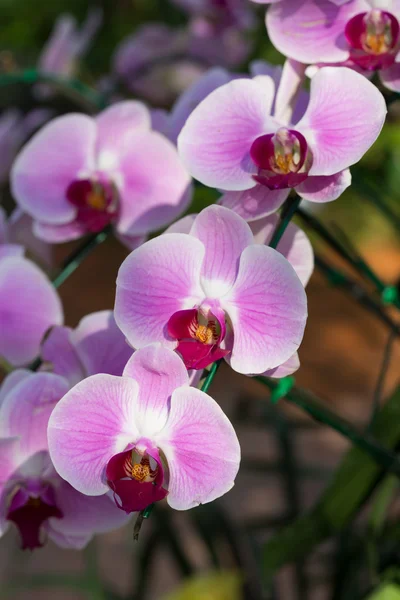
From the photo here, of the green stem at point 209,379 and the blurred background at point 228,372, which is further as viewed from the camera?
the blurred background at point 228,372

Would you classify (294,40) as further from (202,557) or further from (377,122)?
(202,557)

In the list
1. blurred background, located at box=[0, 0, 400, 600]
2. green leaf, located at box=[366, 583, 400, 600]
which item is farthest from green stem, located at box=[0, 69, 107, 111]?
green leaf, located at box=[366, 583, 400, 600]

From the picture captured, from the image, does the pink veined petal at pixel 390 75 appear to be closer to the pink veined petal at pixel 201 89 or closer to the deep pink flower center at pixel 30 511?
the pink veined petal at pixel 201 89

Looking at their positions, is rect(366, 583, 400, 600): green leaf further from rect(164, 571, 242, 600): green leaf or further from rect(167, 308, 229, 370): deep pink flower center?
rect(164, 571, 242, 600): green leaf

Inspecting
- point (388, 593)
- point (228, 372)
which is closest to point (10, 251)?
point (388, 593)

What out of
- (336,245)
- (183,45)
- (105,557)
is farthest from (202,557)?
(336,245)

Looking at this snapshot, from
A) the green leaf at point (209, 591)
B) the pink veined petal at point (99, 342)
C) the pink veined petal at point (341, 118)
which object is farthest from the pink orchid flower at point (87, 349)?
the green leaf at point (209, 591)

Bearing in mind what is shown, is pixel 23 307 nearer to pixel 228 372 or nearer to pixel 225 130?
pixel 225 130

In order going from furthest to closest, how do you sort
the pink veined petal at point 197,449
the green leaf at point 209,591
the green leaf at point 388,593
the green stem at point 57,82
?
the green leaf at point 209,591 < the green stem at point 57,82 < the green leaf at point 388,593 < the pink veined petal at point 197,449
